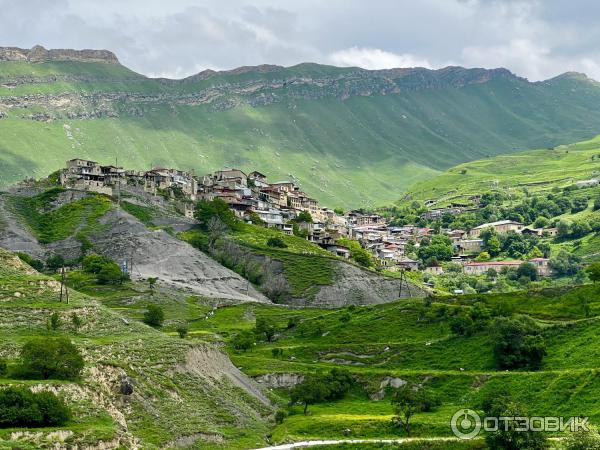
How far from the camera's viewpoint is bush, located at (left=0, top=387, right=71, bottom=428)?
67.4 metres

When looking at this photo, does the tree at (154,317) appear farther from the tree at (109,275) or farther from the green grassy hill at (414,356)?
the tree at (109,275)

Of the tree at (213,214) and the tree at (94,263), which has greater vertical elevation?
the tree at (213,214)

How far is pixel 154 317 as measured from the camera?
12700 cm

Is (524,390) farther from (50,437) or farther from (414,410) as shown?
(50,437)

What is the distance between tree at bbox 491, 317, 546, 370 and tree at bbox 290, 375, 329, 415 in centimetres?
2092

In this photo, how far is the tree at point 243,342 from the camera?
12206 centimetres

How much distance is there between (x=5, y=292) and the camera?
97562 mm

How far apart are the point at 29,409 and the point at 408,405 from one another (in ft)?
123

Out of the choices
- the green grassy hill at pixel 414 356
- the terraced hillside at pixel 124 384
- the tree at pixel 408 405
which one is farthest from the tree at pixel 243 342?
the tree at pixel 408 405

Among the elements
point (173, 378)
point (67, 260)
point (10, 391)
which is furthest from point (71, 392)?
point (67, 260)

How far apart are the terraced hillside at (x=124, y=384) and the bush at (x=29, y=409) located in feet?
3.73

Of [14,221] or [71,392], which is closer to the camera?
[71,392]

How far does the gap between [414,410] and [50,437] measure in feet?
123

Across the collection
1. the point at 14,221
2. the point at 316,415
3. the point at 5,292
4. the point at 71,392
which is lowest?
the point at 316,415
